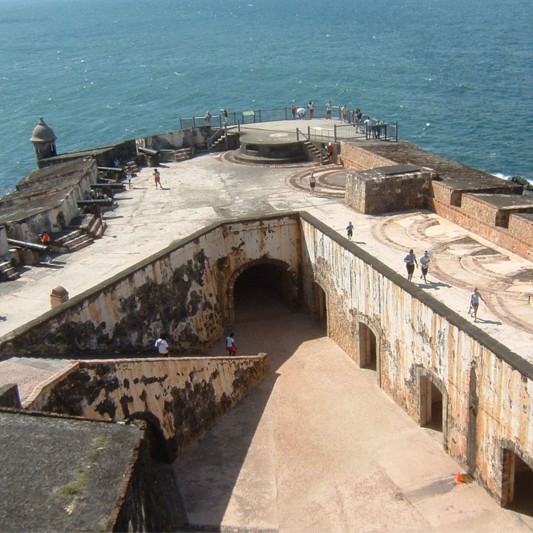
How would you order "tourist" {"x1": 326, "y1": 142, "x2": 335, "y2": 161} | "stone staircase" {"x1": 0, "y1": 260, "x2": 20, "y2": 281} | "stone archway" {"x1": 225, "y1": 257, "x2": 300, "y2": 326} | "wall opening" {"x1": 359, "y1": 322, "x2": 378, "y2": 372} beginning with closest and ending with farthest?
"stone staircase" {"x1": 0, "y1": 260, "x2": 20, "y2": 281} → "wall opening" {"x1": 359, "y1": 322, "x2": 378, "y2": 372} → "stone archway" {"x1": 225, "y1": 257, "x2": 300, "y2": 326} → "tourist" {"x1": 326, "y1": 142, "x2": 335, "y2": 161}

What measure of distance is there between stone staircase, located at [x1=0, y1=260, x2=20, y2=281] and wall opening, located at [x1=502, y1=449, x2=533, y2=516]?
17213mm

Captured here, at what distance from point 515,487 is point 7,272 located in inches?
707

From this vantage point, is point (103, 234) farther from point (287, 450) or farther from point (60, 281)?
point (287, 450)

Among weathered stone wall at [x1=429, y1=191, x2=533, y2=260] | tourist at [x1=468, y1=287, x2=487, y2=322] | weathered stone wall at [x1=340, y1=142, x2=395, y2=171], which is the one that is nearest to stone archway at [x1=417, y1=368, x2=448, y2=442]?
tourist at [x1=468, y1=287, x2=487, y2=322]

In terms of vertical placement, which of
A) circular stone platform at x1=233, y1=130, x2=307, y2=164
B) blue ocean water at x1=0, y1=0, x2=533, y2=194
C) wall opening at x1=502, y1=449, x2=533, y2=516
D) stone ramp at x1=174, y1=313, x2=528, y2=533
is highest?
circular stone platform at x1=233, y1=130, x2=307, y2=164

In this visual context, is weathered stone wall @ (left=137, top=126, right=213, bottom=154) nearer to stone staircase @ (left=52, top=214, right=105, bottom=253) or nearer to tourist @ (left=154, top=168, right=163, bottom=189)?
tourist @ (left=154, top=168, right=163, bottom=189)

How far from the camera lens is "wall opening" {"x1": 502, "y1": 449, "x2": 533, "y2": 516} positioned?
1830 centimetres

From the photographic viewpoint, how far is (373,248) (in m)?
25.4

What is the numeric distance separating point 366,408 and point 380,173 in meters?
10.2

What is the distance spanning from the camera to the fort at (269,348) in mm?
17016

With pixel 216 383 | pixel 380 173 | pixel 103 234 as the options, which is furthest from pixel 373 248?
pixel 103 234

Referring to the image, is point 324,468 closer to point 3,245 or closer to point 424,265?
point 424,265

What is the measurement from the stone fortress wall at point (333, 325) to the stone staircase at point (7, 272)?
436 cm

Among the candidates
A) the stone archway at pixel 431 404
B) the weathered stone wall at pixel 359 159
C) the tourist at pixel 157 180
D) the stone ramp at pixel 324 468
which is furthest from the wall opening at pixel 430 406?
the tourist at pixel 157 180
